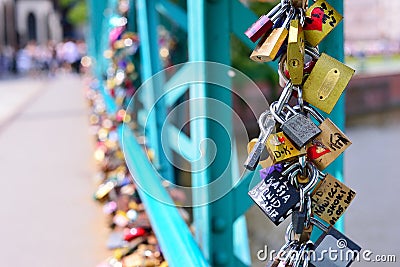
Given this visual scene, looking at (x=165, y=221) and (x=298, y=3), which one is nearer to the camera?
(x=298, y=3)

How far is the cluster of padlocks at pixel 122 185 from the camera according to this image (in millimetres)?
2242

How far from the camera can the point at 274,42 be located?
2.77 feet

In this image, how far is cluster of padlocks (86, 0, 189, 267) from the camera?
7.36 feet

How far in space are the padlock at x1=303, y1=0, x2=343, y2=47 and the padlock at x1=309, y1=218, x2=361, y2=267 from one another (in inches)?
9.0

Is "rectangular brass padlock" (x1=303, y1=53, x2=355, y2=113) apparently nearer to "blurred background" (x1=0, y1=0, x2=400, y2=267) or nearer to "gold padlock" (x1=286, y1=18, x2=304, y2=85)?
"gold padlock" (x1=286, y1=18, x2=304, y2=85)

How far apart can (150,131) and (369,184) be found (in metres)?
3.91

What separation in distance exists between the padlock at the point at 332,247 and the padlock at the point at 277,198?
1.5 inches

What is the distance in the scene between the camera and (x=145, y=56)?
9.54ft

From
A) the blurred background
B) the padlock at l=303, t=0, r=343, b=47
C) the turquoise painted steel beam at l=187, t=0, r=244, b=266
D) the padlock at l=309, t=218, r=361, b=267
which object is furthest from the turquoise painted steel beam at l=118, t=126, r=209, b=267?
the padlock at l=303, t=0, r=343, b=47

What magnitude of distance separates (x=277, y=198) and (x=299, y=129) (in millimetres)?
89

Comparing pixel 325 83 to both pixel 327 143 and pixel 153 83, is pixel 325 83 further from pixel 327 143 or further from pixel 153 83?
pixel 153 83

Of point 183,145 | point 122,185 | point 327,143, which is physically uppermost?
point 327,143

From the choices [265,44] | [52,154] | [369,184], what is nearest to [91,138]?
[52,154]

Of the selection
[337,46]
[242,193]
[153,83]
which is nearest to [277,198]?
[337,46]
